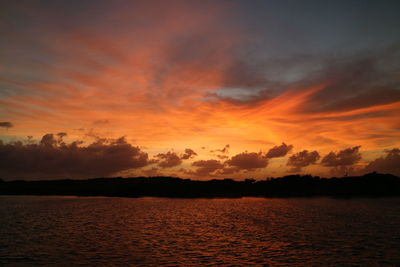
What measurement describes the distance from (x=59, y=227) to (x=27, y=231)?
24.7 ft

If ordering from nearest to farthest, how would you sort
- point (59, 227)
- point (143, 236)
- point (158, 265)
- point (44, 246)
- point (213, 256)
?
point (158, 265) < point (213, 256) < point (44, 246) < point (143, 236) < point (59, 227)

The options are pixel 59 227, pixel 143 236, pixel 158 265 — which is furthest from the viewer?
pixel 59 227

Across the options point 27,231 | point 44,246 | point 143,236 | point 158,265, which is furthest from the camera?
A: point 27,231

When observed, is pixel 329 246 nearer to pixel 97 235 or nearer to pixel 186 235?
pixel 186 235

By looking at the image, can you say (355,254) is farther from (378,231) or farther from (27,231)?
(27,231)

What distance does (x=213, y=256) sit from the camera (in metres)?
40.2

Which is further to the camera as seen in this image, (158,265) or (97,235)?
(97,235)

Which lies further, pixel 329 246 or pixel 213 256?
pixel 329 246

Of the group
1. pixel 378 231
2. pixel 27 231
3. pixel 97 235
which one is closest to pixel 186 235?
pixel 97 235

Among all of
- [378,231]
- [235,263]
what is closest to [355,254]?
[235,263]

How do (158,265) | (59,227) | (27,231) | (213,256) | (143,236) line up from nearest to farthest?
(158,265), (213,256), (143,236), (27,231), (59,227)

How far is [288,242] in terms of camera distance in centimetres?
5000

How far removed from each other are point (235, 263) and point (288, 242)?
1703cm

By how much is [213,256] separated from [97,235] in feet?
90.6
